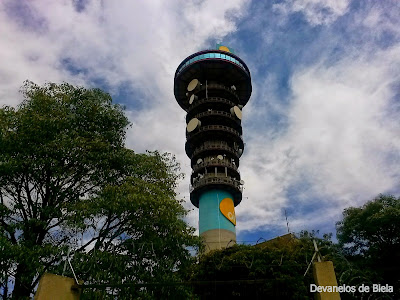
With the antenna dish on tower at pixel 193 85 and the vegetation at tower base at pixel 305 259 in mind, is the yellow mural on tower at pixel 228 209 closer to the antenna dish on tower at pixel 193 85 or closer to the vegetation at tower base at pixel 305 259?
the vegetation at tower base at pixel 305 259

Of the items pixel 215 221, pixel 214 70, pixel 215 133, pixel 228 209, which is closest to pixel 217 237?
pixel 215 221

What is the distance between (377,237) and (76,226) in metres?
28.1

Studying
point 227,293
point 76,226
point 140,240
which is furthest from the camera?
point 227,293

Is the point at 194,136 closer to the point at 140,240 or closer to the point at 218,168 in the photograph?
the point at 218,168

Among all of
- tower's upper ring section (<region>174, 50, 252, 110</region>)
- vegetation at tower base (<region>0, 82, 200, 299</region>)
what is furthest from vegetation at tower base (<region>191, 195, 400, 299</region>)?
tower's upper ring section (<region>174, 50, 252, 110</region>)

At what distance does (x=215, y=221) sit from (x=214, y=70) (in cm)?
2186

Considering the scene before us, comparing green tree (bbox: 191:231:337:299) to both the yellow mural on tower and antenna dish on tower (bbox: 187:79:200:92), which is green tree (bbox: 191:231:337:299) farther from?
antenna dish on tower (bbox: 187:79:200:92)

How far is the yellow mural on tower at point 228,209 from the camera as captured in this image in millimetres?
36156

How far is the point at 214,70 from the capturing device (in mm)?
44562

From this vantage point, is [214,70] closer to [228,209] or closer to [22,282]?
[228,209]

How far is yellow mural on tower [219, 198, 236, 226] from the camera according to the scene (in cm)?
3616

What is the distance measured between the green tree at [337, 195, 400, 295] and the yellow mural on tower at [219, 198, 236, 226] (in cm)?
1161


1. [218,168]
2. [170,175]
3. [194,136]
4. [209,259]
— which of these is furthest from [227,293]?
[194,136]

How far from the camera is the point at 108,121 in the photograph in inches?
587
